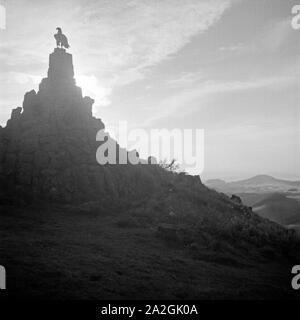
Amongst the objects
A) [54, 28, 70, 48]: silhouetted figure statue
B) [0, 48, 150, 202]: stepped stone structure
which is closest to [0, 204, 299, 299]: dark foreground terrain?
[0, 48, 150, 202]: stepped stone structure

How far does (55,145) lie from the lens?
39.9 meters

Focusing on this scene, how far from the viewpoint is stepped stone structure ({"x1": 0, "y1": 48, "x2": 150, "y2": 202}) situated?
36.6m

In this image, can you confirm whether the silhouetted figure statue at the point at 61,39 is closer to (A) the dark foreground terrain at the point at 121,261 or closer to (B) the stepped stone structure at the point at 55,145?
(B) the stepped stone structure at the point at 55,145

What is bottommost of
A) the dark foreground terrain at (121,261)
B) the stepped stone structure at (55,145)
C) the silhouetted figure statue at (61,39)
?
the dark foreground terrain at (121,261)

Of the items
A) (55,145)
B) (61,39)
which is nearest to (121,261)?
(55,145)

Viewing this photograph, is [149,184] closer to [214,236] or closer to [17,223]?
[214,236]

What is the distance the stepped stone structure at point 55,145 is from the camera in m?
36.6

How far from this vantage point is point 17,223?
27531 millimetres

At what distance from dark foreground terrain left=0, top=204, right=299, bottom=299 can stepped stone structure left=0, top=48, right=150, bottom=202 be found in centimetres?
440

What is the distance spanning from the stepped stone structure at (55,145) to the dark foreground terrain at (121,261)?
4.40 meters

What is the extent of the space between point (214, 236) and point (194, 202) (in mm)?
12512

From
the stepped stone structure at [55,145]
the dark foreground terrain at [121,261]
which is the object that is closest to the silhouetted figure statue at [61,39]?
the stepped stone structure at [55,145]
